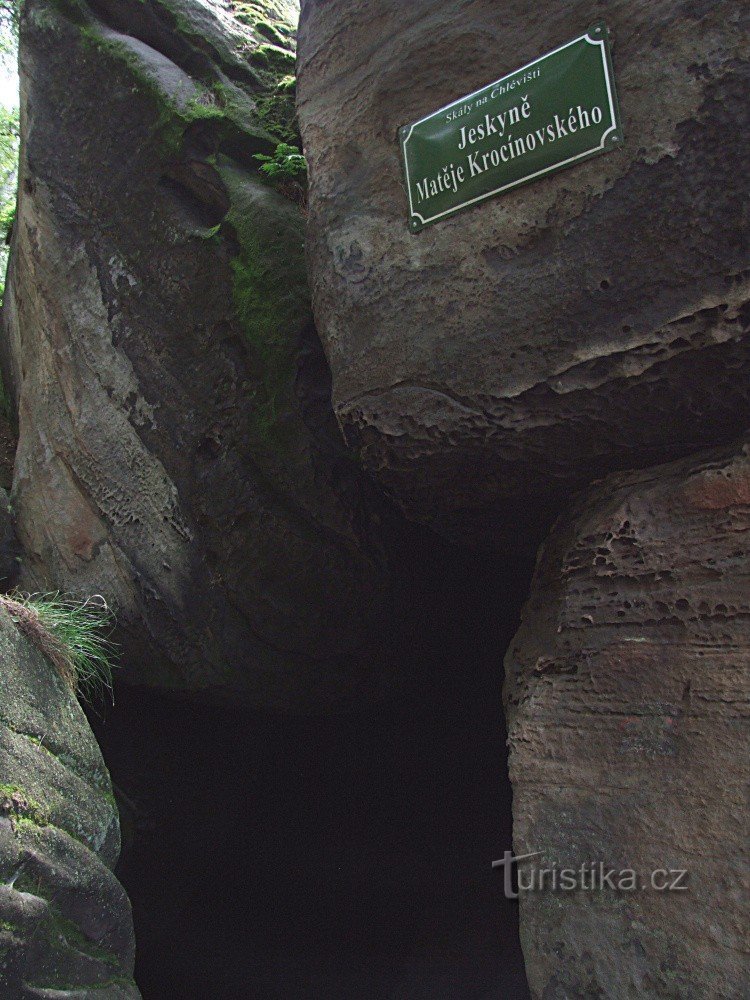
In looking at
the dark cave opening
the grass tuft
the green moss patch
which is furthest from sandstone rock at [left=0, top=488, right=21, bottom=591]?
the green moss patch

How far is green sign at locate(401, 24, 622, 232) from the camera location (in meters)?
2.72

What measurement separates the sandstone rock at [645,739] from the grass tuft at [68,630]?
1689mm

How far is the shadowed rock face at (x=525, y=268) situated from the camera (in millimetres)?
2604

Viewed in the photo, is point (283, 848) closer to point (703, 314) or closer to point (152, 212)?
point (152, 212)

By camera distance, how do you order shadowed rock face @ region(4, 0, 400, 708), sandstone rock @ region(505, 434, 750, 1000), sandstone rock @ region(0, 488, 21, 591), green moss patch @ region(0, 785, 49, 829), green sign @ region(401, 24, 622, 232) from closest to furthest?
sandstone rock @ region(505, 434, 750, 1000)
green moss patch @ region(0, 785, 49, 829)
green sign @ region(401, 24, 622, 232)
shadowed rock face @ region(4, 0, 400, 708)
sandstone rock @ region(0, 488, 21, 591)

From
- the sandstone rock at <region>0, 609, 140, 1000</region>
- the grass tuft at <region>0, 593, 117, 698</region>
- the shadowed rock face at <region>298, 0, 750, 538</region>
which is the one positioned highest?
the shadowed rock face at <region>298, 0, 750, 538</region>

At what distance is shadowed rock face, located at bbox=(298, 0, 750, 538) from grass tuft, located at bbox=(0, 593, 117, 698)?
1376 mm

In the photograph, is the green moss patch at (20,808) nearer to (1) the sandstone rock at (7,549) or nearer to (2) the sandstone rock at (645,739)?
(2) the sandstone rock at (645,739)

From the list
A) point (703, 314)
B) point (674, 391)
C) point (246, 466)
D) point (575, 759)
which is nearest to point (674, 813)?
point (575, 759)

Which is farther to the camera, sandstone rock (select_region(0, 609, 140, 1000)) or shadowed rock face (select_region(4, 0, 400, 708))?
shadowed rock face (select_region(4, 0, 400, 708))

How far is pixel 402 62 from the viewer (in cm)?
319

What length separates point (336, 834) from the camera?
6.00m

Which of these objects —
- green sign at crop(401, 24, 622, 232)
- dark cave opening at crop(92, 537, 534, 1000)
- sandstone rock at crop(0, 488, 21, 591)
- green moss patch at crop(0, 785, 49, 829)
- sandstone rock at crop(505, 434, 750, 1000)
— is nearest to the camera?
sandstone rock at crop(505, 434, 750, 1000)

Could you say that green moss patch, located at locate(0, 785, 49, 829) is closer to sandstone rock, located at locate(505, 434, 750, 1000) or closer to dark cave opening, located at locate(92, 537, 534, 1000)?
sandstone rock, located at locate(505, 434, 750, 1000)
